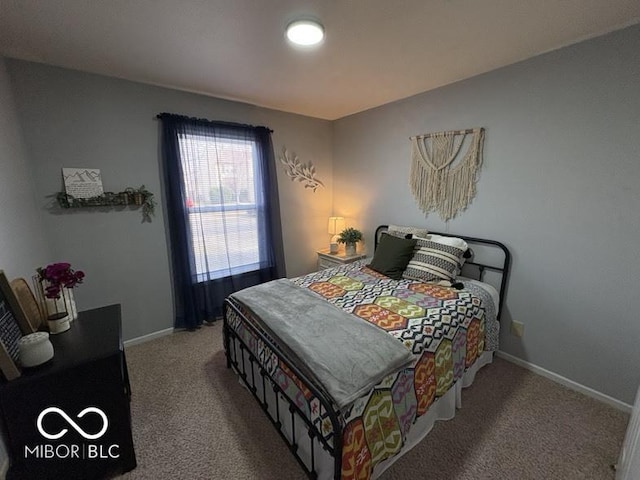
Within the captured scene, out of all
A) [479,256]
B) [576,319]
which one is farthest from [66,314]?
[576,319]

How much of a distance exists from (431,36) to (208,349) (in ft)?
9.81

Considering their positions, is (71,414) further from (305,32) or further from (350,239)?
(350,239)

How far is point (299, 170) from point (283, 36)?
184cm

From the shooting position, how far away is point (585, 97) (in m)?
1.79

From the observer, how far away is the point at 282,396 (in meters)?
1.46

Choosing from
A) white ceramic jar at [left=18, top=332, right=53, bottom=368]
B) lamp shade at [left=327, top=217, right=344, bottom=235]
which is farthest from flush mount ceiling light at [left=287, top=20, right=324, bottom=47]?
lamp shade at [left=327, top=217, right=344, bottom=235]

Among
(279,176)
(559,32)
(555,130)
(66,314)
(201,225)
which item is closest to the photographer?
(66,314)

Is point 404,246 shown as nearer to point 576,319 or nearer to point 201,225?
point 576,319

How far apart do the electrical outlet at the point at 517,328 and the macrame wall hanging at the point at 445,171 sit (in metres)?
1.04

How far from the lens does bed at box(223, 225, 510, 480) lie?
46.1 inches

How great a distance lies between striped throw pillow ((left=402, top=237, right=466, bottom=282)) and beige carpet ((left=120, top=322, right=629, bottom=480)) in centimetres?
83

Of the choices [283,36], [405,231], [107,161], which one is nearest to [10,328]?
[107,161]

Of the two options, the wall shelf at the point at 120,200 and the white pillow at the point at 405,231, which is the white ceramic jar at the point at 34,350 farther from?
the white pillow at the point at 405,231

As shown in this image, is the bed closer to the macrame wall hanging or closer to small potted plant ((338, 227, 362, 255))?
the macrame wall hanging
